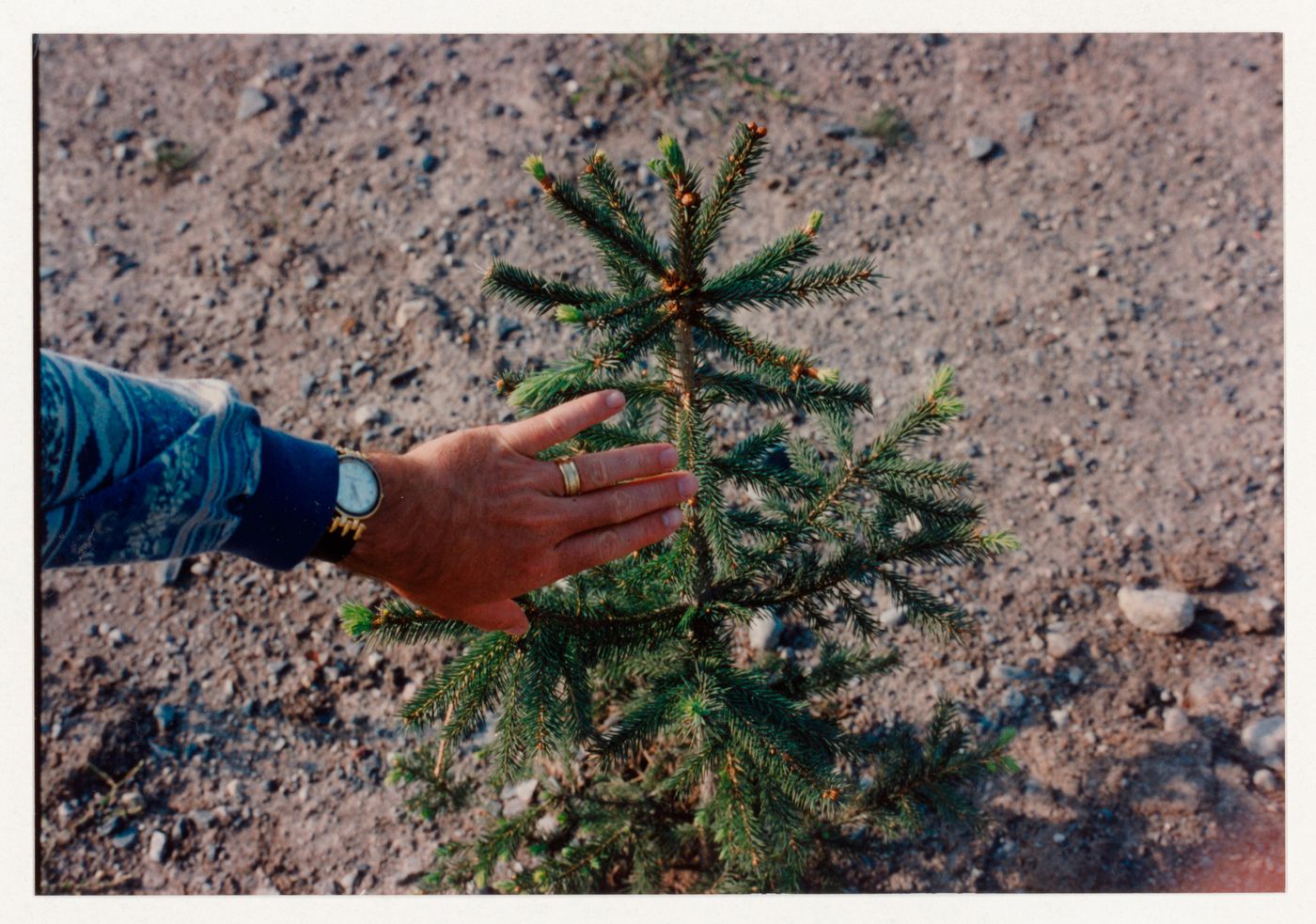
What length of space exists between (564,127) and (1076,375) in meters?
2.91

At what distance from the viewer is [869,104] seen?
4.92 meters

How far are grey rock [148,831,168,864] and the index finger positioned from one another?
2394 mm

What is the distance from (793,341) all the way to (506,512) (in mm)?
2664

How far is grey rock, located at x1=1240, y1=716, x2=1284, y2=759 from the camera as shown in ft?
10.6

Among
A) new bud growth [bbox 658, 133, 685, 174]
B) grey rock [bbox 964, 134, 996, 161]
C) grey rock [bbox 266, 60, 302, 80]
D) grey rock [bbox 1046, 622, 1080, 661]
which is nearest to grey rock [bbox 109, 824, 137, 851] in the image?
new bud growth [bbox 658, 133, 685, 174]

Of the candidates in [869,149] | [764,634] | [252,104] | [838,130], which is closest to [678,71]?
[838,130]

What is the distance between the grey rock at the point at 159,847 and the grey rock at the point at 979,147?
4.77 metres

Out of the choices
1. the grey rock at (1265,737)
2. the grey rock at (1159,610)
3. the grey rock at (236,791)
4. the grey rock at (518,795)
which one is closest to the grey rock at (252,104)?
the grey rock at (236,791)

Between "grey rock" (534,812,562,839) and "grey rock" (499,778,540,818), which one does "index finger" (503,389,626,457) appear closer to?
"grey rock" (534,812,562,839)

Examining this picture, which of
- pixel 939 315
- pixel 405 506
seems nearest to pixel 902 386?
pixel 939 315

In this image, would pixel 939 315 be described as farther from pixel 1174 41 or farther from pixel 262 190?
pixel 262 190

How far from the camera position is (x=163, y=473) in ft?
5.43

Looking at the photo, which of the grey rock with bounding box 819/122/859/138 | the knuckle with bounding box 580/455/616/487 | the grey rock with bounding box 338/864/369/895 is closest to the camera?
the knuckle with bounding box 580/455/616/487

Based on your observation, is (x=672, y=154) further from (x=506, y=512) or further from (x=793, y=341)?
(x=793, y=341)
